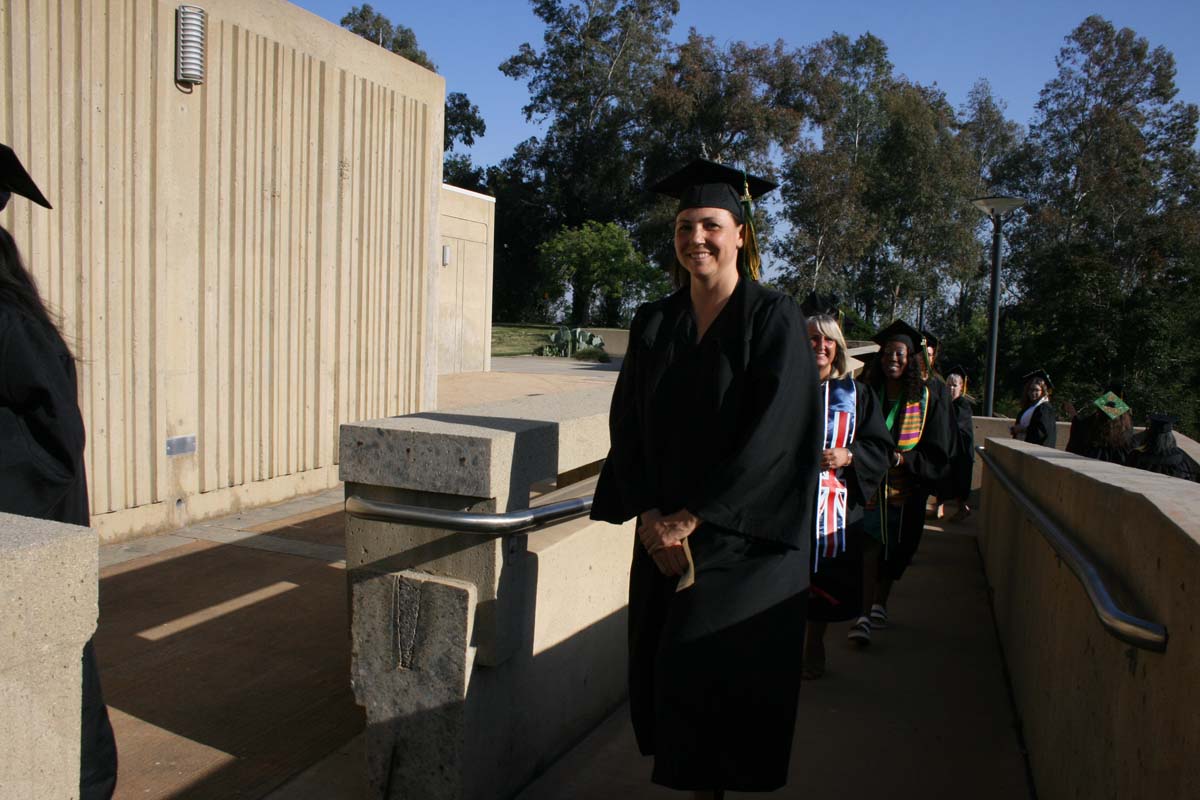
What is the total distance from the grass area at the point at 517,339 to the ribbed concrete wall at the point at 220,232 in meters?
21.0

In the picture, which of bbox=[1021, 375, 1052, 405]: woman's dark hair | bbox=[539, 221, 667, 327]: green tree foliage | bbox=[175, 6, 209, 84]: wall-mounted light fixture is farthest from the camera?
bbox=[539, 221, 667, 327]: green tree foliage

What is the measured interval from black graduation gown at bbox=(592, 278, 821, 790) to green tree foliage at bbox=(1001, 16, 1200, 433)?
26.0 metres

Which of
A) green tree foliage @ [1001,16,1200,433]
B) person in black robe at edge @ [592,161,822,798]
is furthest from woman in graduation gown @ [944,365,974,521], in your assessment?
green tree foliage @ [1001,16,1200,433]

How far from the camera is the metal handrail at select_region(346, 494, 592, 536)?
272 cm

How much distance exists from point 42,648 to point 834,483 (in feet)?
11.5

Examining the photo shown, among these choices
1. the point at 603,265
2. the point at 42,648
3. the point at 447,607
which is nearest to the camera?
the point at 42,648

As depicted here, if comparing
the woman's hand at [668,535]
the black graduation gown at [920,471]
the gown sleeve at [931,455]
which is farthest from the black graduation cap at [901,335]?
the woman's hand at [668,535]

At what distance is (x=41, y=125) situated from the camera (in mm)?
5730

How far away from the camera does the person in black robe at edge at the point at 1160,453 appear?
260 inches

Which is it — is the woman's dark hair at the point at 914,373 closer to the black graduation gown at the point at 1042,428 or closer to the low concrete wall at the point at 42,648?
the black graduation gown at the point at 1042,428

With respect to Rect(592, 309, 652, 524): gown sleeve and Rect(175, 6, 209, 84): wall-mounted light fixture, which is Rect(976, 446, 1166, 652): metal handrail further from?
Rect(175, 6, 209, 84): wall-mounted light fixture

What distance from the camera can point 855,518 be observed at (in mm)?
4539

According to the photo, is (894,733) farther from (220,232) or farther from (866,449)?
(220,232)

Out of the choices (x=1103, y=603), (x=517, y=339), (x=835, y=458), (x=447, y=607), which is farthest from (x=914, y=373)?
(x=517, y=339)
